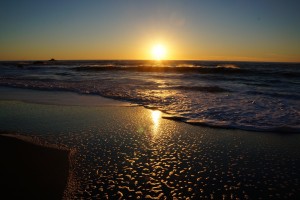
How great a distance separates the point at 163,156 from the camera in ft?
16.7

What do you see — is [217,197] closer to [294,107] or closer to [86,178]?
[86,178]

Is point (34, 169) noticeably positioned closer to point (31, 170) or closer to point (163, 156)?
point (31, 170)

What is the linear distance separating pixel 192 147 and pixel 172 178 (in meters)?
1.60

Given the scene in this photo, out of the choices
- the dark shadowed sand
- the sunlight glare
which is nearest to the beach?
the sunlight glare

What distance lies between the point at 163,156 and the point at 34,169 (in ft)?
7.46

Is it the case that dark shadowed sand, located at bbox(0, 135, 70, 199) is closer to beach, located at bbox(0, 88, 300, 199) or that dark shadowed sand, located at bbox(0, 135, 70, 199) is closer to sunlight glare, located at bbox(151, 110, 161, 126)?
beach, located at bbox(0, 88, 300, 199)

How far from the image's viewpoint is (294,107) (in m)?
10.8

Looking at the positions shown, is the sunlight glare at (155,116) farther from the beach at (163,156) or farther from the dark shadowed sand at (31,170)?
the dark shadowed sand at (31,170)

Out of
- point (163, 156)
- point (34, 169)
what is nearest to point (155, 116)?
point (163, 156)

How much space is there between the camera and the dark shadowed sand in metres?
3.66

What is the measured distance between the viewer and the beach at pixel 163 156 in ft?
12.5

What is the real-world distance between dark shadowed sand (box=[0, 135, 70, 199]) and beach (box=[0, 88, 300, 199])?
0.15 m

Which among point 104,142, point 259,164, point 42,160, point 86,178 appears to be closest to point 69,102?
point 104,142

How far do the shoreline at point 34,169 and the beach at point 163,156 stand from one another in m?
0.12
